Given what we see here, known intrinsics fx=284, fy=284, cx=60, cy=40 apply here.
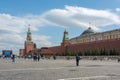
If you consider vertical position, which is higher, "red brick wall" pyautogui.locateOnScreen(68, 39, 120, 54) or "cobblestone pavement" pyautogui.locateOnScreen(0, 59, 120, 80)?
"red brick wall" pyautogui.locateOnScreen(68, 39, 120, 54)

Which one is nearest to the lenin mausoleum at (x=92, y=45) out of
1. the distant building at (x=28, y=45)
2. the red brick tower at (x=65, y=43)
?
the red brick tower at (x=65, y=43)

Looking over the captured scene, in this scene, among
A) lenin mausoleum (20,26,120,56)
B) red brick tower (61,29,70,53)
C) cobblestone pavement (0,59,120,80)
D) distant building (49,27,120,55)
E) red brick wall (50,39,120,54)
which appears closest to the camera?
cobblestone pavement (0,59,120,80)

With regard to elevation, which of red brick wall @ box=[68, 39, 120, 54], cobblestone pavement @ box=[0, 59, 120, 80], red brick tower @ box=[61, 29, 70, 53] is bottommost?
cobblestone pavement @ box=[0, 59, 120, 80]

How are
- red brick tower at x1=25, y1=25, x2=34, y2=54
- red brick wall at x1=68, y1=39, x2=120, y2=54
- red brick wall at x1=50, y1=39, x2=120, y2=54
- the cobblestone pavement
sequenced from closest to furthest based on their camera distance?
the cobblestone pavement < red brick wall at x1=68, y1=39, x2=120, y2=54 < red brick wall at x1=50, y1=39, x2=120, y2=54 < red brick tower at x1=25, y1=25, x2=34, y2=54

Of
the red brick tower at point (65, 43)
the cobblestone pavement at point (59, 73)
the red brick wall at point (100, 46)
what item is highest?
the red brick tower at point (65, 43)

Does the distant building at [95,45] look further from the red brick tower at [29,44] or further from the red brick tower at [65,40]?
the red brick tower at [29,44]

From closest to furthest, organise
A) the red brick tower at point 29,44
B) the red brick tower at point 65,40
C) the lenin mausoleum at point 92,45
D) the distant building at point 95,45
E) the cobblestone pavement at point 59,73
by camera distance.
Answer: the cobblestone pavement at point 59,73 < the distant building at point 95,45 < the lenin mausoleum at point 92,45 < the red brick tower at point 65,40 < the red brick tower at point 29,44

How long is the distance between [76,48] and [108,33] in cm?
1344

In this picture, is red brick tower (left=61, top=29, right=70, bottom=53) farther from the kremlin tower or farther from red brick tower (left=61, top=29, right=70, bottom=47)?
the kremlin tower

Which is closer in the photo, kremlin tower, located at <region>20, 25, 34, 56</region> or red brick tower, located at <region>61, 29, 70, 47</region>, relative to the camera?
red brick tower, located at <region>61, 29, 70, 47</region>

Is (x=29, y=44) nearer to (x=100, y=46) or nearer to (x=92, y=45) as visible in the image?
(x=92, y=45)

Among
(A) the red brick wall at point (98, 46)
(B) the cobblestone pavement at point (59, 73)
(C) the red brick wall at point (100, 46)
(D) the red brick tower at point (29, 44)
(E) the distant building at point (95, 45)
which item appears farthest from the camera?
(D) the red brick tower at point (29, 44)

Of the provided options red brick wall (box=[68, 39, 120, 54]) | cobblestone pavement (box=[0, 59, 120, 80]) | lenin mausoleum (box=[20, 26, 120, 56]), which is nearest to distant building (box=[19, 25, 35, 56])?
lenin mausoleum (box=[20, 26, 120, 56])

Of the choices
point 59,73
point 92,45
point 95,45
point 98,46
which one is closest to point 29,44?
point 92,45
